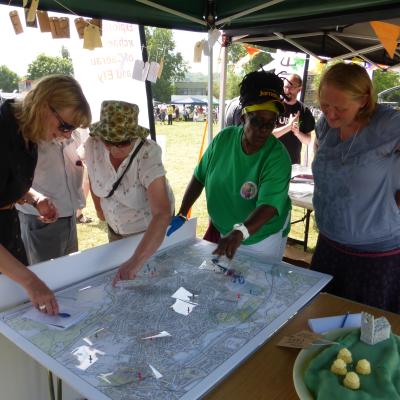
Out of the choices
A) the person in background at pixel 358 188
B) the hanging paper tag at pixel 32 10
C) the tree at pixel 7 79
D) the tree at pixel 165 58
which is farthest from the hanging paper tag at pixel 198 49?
the tree at pixel 7 79

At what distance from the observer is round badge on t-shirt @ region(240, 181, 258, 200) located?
160cm

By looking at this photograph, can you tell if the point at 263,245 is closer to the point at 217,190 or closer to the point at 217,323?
the point at 217,190

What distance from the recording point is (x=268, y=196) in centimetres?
152

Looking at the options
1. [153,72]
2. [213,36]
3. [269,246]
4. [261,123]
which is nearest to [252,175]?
[261,123]

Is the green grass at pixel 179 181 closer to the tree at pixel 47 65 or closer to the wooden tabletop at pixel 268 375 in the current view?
the tree at pixel 47 65

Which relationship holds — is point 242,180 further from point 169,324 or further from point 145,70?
point 145,70

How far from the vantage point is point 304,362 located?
875 mm

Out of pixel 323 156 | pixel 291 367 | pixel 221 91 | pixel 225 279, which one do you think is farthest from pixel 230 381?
pixel 221 91

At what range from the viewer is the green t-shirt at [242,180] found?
61.0 inches

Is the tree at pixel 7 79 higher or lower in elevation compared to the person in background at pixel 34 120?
higher

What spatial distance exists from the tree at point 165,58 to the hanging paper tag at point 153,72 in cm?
8

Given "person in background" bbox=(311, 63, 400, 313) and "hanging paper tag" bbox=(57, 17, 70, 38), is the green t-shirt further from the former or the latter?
"hanging paper tag" bbox=(57, 17, 70, 38)

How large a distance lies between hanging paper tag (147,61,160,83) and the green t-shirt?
1538mm

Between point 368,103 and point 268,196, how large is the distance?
49 centimetres
